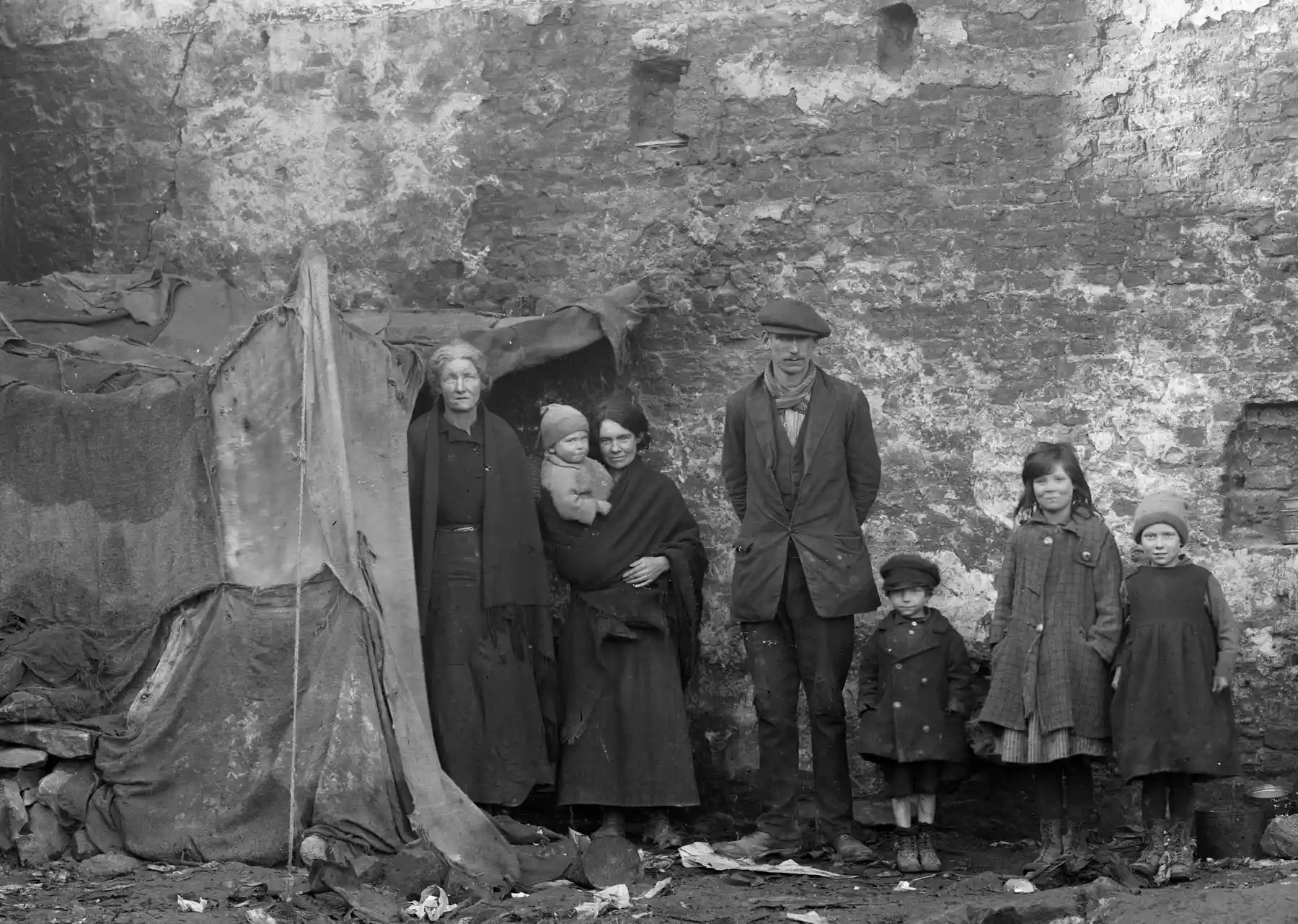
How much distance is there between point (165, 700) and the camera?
22.9ft

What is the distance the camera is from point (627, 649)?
24.7 feet

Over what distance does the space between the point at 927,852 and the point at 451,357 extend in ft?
8.08

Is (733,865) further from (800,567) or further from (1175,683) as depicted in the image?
(1175,683)

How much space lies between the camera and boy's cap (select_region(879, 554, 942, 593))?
23.4 feet

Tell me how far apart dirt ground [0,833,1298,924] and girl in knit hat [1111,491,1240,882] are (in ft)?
0.82

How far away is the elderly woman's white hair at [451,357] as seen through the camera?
7.44 m

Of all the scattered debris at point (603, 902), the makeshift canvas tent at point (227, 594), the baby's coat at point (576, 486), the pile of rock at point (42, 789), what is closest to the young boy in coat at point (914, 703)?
the scattered debris at point (603, 902)

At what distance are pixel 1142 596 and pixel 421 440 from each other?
2.63 m

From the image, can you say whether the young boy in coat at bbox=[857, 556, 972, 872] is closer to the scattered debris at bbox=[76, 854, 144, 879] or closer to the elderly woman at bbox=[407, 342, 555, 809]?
the elderly woman at bbox=[407, 342, 555, 809]

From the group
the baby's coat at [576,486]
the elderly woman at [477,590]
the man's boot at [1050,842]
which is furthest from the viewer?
the baby's coat at [576,486]

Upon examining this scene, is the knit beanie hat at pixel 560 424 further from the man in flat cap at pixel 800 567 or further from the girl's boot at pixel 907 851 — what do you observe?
the girl's boot at pixel 907 851

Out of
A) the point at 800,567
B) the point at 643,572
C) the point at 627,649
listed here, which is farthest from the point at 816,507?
the point at 627,649

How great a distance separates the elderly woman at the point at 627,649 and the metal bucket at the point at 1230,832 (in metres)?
1.82

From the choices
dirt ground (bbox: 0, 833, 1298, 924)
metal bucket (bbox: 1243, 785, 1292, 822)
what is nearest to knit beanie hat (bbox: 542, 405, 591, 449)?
dirt ground (bbox: 0, 833, 1298, 924)
